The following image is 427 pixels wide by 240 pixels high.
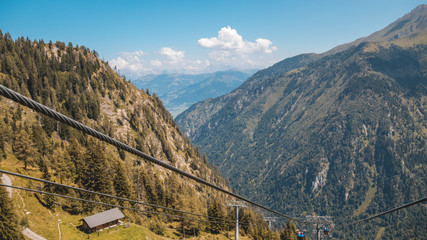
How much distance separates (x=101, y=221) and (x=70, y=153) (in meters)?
27.8

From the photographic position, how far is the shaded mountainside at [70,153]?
54.7 meters

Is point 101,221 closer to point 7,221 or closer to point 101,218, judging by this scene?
point 101,218

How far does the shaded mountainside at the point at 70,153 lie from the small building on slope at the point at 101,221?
3.07 meters

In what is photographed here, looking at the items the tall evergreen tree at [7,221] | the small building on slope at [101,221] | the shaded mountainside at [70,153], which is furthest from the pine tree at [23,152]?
the tall evergreen tree at [7,221]

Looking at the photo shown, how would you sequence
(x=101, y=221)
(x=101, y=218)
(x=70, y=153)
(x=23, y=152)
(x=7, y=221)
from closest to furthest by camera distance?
(x=7, y=221) < (x=101, y=221) < (x=101, y=218) < (x=23, y=152) < (x=70, y=153)

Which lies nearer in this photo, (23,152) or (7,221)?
(7,221)

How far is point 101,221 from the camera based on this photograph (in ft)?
177

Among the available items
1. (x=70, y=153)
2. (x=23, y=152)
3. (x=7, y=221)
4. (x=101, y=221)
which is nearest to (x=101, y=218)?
(x=101, y=221)

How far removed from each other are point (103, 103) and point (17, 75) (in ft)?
200

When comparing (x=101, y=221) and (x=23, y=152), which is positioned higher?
(x=23, y=152)

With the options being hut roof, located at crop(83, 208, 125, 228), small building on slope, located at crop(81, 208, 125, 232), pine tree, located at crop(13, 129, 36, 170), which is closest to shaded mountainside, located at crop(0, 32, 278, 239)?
pine tree, located at crop(13, 129, 36, 170)

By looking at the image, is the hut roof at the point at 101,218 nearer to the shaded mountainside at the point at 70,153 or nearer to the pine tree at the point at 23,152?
the shaded mountainside at the point at 70,153

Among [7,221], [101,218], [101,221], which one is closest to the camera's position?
[7,221]

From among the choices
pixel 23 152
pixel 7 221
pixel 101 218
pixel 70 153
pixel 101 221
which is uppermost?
pixel 23 152
